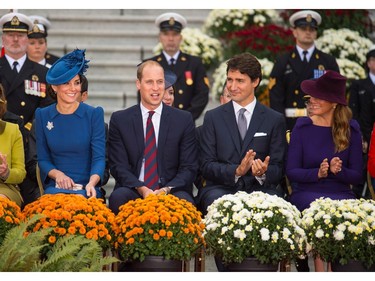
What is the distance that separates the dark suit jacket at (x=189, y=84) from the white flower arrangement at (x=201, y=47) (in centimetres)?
159

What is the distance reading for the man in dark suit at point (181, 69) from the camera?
34.7 ft

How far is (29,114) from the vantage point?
945 cm

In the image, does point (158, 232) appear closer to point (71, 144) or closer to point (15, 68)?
point (71, 144)

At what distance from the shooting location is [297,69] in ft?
34.4

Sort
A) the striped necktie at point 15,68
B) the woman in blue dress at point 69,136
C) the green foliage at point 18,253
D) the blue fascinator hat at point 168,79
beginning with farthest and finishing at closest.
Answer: the striped necktie at point 15,68
the blue fascinator hat at point 168,79
the woman in blue dress at point 69,136
the green foliage at point 18,253

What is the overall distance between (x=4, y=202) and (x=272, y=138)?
2342 mm

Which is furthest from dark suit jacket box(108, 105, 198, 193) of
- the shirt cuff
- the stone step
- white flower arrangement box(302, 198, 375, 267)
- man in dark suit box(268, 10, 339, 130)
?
the stone step

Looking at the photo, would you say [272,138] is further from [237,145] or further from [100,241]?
[100,241]

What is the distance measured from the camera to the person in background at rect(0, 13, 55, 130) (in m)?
9.45

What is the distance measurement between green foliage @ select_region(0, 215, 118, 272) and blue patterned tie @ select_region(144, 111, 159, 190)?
1391 mm

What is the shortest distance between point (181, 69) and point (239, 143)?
291cm

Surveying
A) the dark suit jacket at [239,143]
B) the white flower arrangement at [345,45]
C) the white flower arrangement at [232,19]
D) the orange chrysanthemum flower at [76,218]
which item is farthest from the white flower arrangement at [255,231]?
the white flower arrangement at [232,19]

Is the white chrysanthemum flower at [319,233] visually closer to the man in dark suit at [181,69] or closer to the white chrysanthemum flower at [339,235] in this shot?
the white chrysanthemum flower at [339,235]

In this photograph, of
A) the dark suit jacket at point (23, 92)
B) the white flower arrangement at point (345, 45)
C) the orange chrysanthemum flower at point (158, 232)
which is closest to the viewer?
the orange chrysanthemum flower at point (158, 232)
